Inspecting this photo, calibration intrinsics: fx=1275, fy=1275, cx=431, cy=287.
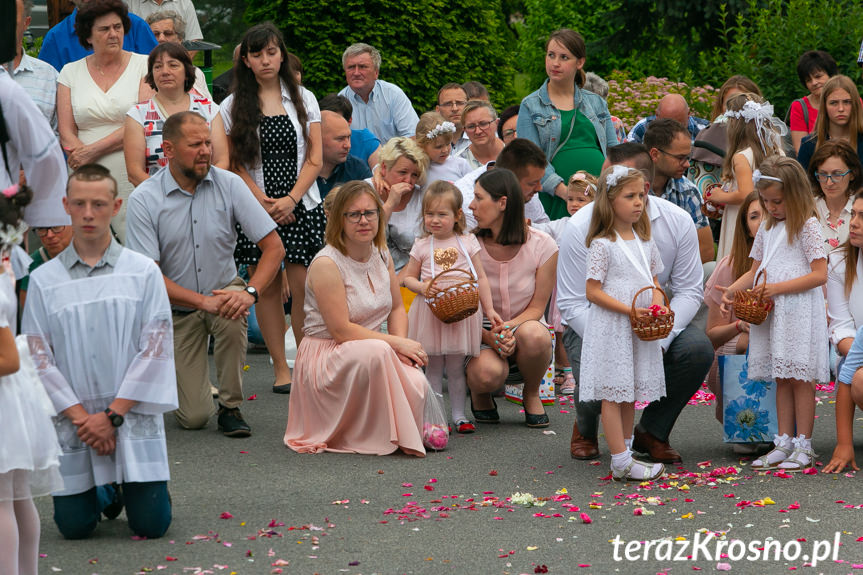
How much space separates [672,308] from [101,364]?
3.14 m

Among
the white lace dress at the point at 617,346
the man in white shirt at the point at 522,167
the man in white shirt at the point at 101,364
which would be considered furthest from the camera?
the man in white shirt at the point at 522,167

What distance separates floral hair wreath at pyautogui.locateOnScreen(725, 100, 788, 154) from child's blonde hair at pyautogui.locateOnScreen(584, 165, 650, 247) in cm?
311

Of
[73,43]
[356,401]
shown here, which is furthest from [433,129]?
[356,401]

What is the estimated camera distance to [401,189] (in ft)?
29.0

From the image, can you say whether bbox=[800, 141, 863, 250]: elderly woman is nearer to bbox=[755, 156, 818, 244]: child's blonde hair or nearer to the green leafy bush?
bbox=[755, 156, 818, 244]: child's blonde hair

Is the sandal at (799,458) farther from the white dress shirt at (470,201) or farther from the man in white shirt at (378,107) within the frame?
the man in white shirt at (378,107)

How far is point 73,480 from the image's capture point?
543cm

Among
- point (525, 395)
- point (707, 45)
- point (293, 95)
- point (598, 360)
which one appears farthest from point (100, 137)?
point (707, 45)

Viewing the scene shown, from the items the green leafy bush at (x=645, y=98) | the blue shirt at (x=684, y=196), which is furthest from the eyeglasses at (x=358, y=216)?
the green leafy bush at (x=645, y=98)

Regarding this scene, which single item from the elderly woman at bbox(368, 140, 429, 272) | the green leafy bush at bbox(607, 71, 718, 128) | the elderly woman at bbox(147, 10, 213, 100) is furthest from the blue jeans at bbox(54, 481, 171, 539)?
the green leafy bush at bbox(607, 71, 718, 128)

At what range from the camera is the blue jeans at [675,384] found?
677 cm

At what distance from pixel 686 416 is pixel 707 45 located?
1275 cm

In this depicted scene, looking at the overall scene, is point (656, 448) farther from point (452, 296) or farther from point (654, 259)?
point (452, 296)

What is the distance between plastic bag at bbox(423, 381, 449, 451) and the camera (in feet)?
23.6
